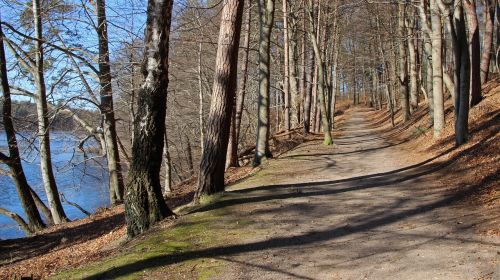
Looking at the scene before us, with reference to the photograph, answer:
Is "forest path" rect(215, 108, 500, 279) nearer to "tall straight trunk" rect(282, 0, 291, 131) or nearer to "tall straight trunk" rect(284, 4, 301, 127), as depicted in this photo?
"tall straight trunk" rect(282, 0, 291, 131)

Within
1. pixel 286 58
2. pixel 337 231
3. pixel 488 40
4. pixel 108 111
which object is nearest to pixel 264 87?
pixel 108 111

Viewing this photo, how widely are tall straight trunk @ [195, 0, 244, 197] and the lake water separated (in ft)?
21.7

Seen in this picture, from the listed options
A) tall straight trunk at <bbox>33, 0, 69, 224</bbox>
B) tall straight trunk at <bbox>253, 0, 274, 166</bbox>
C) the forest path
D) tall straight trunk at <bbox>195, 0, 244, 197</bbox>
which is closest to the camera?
the forest path

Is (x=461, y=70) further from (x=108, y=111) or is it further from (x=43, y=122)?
(x=43, y=122)

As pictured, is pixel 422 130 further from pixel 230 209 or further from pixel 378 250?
pixel 378 250

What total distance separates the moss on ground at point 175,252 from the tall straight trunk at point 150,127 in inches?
21.2

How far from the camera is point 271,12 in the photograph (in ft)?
52.0

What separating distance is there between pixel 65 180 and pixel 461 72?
74.2ft

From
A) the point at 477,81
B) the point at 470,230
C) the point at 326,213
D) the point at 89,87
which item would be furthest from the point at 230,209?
the point at 477,81

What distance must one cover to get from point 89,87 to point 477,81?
42.8 feet

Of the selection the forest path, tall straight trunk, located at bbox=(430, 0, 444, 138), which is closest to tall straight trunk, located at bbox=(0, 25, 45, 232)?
the forest path

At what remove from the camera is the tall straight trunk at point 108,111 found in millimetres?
13969

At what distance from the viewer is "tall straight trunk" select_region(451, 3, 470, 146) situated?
12250mm

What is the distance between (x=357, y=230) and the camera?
6957 mm
